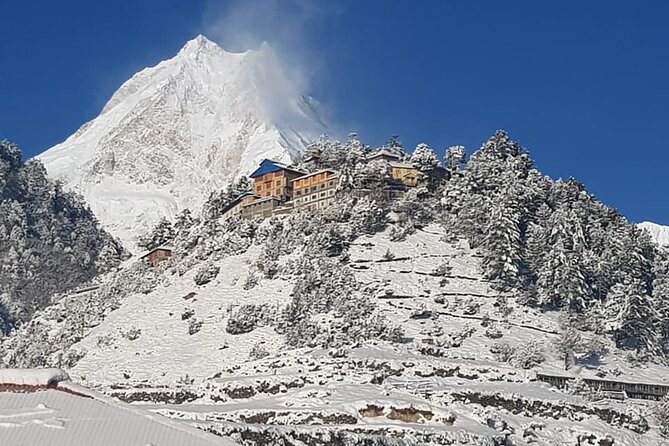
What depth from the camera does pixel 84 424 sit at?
1268 cm

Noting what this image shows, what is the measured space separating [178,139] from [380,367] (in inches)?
4628

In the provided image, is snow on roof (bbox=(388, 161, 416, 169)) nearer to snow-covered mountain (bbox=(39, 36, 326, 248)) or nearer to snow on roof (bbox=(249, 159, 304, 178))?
snow on roof (bbox=(249, 159, 304, 178))

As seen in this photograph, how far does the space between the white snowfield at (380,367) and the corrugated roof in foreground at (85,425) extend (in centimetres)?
1095

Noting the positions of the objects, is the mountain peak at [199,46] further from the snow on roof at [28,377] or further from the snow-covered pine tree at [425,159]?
the snow on roof at [28,377]

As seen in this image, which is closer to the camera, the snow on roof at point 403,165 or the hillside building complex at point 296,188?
the hillside building complex at point 296,188

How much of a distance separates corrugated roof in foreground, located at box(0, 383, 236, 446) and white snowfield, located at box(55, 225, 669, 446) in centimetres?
1095

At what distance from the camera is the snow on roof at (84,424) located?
1230 centimetres

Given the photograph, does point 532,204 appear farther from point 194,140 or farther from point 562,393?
point 194,140

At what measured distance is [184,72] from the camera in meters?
179

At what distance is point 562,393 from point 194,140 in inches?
4725

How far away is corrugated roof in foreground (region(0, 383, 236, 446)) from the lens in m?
12.3

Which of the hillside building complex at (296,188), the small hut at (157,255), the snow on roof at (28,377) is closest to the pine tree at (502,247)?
the hillside building complex at (296,188)

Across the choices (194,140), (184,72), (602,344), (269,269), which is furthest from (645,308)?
(184,72)

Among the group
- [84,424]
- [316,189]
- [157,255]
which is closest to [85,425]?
[84,424]
